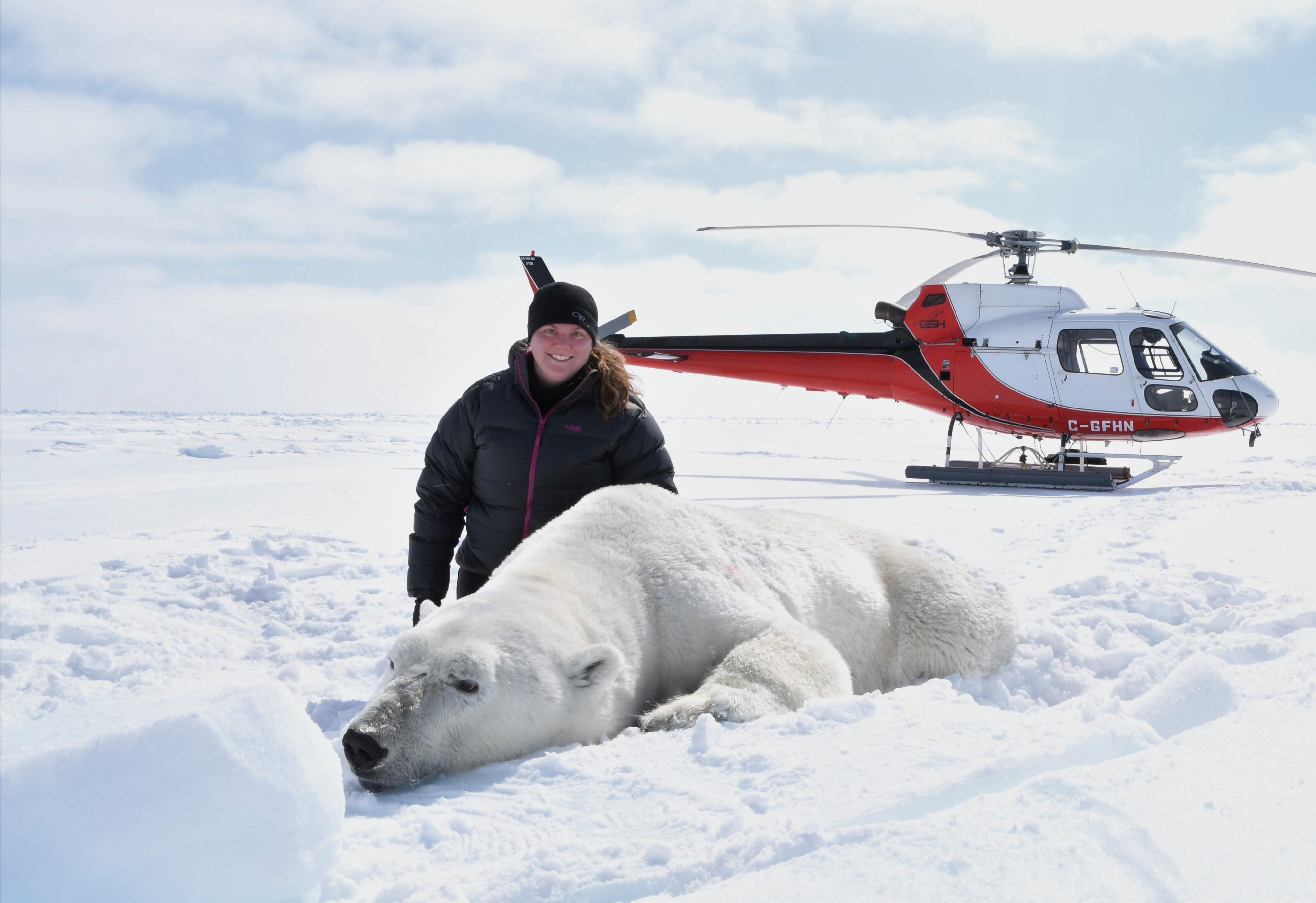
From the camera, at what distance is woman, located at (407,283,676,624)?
352 centimetres

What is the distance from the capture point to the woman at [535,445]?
3.52m

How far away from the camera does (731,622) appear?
2.61 m

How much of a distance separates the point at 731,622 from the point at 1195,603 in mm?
2542

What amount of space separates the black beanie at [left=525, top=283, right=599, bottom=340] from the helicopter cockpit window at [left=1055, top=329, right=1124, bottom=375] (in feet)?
35.5

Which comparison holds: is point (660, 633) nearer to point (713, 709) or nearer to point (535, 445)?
point (713, 709)

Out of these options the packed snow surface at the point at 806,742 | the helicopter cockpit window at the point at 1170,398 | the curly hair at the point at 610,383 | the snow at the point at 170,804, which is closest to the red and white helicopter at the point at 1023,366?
the helicopter cockpit window at the point at 1170,398

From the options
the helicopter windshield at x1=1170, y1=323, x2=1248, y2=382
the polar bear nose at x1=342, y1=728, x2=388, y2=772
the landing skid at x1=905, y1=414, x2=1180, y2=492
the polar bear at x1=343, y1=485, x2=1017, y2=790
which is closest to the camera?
the polar bear nose at x1=342, y1=728, x2=388, y2=772

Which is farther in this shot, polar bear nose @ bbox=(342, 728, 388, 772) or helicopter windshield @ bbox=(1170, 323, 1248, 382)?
helicopter windshield @ bbox=(1170, 323, 1248, 382)

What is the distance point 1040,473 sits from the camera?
439 inches

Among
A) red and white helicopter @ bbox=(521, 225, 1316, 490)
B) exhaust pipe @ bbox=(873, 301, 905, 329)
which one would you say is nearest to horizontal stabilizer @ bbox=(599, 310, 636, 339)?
red and white helicopter @ bbox=(521, 225, 1316, 490)

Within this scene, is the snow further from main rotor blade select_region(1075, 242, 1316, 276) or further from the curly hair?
main rotor blade select_region(1075, 242, 1316, 276)

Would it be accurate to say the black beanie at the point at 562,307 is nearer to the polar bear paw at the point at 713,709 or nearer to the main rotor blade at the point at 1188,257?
the polar bear paw at the point at 713,709

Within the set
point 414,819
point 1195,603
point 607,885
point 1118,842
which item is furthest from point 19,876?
point 1195,603

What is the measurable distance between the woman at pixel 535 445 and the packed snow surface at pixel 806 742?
2.17 ft
